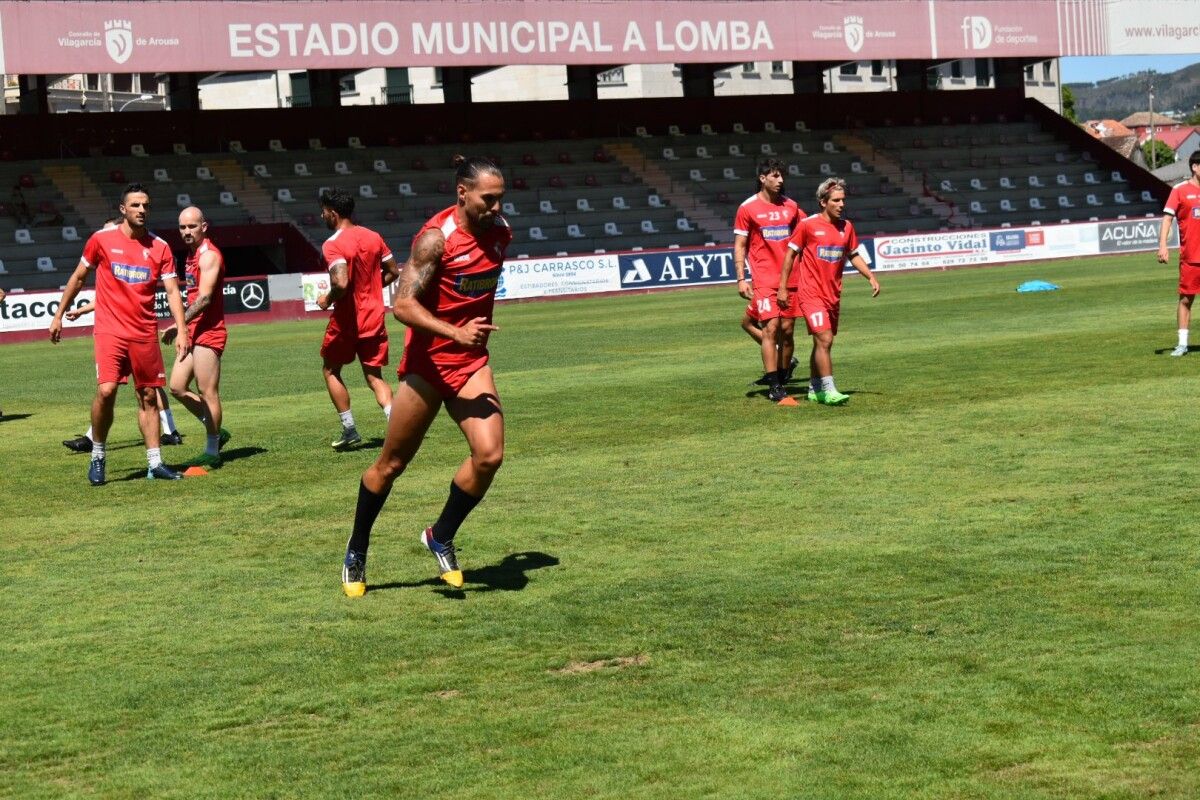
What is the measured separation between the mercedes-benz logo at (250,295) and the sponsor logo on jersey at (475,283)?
31.4 meters

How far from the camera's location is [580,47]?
152 feet

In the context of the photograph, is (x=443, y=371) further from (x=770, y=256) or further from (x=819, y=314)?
(x=770, y=256)

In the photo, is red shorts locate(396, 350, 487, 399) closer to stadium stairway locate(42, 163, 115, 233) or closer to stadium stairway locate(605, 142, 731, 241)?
stadium stairway locate(42, 163, 115, 233)

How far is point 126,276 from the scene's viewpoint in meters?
12.3

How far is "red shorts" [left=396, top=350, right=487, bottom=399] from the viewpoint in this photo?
7.86 m

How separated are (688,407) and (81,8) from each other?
30.7 metres

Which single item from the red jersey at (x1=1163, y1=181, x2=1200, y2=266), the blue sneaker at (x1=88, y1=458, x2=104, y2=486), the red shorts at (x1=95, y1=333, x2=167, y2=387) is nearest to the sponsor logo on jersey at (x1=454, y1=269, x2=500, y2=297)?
the red shorts at (x1=95, y1=333, x2=167, y2=387)

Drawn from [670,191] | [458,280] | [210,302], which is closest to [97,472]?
[210,302]

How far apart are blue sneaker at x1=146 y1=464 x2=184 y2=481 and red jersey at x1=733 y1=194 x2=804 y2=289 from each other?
19.9 ft

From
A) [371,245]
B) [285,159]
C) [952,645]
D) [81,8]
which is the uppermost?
[81,8]

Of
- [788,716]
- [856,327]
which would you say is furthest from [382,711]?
[856,327]

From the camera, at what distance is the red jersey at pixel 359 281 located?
538 inches

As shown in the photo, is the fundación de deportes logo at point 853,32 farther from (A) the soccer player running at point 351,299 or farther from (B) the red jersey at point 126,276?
(B) the red jersey at point 126,276

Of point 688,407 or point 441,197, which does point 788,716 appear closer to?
point 688,407
